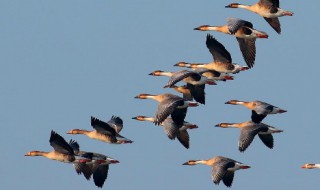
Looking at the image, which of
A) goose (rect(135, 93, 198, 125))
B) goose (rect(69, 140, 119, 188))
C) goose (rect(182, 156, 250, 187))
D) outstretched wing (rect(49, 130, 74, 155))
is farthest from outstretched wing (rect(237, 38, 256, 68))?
outstretched wing (rect(49, 130, 74, 155))

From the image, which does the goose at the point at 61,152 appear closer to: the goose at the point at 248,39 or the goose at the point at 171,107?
the goose at the point at 171,107

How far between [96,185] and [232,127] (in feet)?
25.3

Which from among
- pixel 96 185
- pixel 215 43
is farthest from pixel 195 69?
pixel 96 185

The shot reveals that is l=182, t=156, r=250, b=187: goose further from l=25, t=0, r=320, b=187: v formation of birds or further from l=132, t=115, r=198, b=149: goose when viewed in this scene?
l=132, t=115, r=198, b=149: goose

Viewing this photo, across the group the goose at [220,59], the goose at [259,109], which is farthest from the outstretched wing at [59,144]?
the goose at [259,109]

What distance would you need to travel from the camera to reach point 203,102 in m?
66.7

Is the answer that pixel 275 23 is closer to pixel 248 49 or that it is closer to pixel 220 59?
pixel 248 49

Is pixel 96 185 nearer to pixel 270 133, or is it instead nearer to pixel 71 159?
pixel 71 159

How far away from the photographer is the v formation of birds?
64625mm

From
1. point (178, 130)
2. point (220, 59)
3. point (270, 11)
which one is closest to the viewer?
point (270, 11)

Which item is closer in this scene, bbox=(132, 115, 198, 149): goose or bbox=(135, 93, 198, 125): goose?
bbox=(135, 93, 198, 125): goose

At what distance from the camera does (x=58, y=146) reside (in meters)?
65.1

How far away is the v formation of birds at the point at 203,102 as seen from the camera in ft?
212

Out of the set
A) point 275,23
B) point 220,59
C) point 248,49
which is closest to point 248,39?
point 248,49
